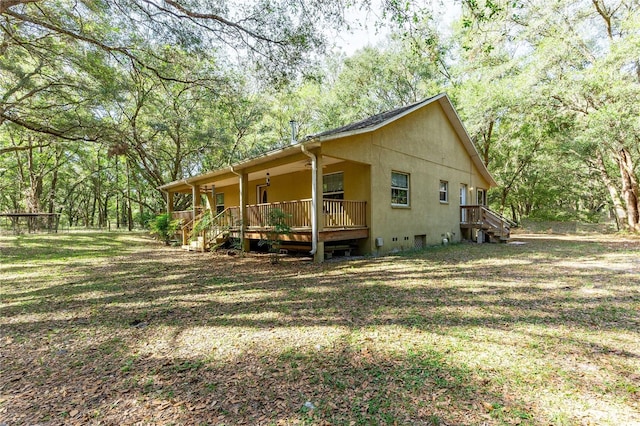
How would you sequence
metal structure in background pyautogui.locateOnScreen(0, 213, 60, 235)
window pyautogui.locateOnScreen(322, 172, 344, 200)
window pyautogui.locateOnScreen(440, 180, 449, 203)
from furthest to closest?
1. metal structure in background pyautogui.locateOnScreen(0, 213, 60, 235)
2. window pyautogui.locateOnScreen(440, 180, 449, 203)
3. window pyautogui.locateOnScreen(322, 172, 344, 200)

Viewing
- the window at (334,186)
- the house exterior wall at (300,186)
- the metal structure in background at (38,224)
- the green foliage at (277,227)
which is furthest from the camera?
the metal structure in background at (38,224)

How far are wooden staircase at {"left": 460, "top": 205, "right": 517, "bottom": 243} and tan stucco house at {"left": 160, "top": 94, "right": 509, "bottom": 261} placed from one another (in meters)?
0.05

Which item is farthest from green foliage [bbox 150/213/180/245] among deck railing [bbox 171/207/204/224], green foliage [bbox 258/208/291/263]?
green foliage [bbox 258/208/291/263]

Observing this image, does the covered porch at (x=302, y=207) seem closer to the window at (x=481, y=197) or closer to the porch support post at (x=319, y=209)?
the porch support post at (x=319, y=209)

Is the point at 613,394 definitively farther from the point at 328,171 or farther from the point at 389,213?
the point at 328,171

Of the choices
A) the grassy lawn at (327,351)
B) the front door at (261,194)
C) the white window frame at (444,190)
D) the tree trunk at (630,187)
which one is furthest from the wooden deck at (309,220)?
the tree trunk at (630,187)

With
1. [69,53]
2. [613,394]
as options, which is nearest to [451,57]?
[69,53]

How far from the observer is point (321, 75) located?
Result: 8789mm

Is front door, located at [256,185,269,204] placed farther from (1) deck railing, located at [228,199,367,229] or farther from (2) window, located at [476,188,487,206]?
(2) window, located at [476,188,487,206]

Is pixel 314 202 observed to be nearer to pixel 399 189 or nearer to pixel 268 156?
pixel 268 156

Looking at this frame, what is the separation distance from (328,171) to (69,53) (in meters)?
9.34

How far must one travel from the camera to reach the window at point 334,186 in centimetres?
1130

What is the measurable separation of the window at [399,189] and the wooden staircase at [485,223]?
4.81m

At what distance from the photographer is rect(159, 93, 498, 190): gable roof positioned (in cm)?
852
